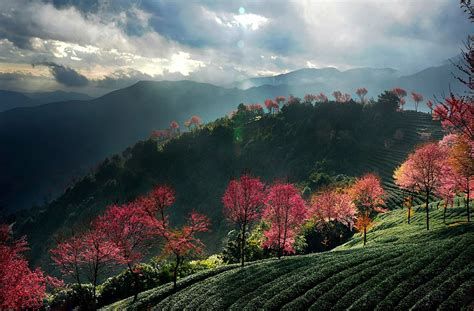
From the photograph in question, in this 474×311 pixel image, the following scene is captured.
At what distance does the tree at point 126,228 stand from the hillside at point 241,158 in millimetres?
Result: 84028

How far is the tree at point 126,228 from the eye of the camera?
37875 millimetres

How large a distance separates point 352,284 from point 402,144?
139 m

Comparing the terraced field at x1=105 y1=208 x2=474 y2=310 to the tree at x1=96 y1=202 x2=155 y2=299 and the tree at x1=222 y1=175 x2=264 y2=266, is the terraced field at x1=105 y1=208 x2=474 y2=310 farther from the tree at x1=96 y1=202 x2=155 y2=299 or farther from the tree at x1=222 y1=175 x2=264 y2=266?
the tree at x1=222 y1=175 x2=264 y2=266

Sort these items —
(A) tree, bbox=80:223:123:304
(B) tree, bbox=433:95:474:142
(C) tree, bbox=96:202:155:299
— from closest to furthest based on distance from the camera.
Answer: (B) tree, bbox=433:95:474:142, (A) tree, bbox=80:223:123:304, (C) tree, bbox=96:202:155:299

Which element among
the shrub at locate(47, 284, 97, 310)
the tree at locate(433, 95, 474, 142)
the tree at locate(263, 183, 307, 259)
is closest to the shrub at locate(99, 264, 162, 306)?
the shrub at locate(47, 284, 97, 310)

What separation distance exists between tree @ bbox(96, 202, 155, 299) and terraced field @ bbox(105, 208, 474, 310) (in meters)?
5.54

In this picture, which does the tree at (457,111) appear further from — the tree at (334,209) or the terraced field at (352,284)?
the tree at (334,209)

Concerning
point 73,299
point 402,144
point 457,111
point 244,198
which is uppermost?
point 457,111

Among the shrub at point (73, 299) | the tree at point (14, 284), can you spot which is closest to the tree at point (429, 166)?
the shrub at point (73, 299)

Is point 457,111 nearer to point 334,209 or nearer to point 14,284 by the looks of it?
point 14,284

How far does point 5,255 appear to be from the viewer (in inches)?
1089

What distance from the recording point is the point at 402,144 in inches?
5669

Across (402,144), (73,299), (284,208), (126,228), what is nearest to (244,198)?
(284,208)

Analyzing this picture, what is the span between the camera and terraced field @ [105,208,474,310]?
2122 centimetres
